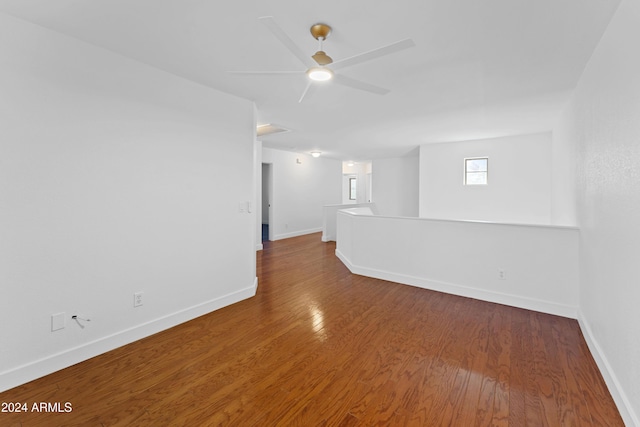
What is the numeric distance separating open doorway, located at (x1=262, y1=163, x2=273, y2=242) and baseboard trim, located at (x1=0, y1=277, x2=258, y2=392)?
428cm

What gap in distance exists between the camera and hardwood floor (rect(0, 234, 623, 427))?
1611 millimetres

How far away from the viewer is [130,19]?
6.08 feet

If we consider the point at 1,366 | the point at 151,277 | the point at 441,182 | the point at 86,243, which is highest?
the point at 441,182

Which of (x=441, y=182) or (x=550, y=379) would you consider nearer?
(x=550, y=379)

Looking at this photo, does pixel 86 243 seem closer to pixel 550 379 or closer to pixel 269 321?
pixel 269 321

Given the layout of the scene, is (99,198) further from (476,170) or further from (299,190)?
(476,170)

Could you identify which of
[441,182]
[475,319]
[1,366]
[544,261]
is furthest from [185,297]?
[441,182]

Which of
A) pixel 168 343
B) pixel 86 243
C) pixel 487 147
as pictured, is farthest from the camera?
pixel 487 147

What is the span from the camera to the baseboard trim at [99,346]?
73.6 inches

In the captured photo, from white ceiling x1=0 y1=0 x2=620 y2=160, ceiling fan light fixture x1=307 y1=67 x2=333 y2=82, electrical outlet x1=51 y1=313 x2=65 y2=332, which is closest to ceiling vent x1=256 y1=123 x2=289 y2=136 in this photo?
white ceiling x1=0 y1=0 x2=620 y2=160

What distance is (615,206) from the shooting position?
70.9 inches

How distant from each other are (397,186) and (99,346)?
8.05 m

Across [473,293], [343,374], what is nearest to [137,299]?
[343,374]

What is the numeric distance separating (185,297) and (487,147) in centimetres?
598
